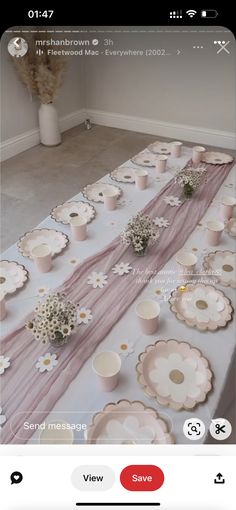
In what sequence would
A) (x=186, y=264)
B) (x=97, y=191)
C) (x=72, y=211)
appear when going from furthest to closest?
1. (x=97, y=191)
2. (x=72, y=211)
3. (x=186, y=264)

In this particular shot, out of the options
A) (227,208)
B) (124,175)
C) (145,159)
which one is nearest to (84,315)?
(227,208)

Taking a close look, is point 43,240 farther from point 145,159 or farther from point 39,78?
point 39,78

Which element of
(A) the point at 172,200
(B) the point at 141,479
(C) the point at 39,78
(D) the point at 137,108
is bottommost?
(B) the point at 141,479

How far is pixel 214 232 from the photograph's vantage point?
3.03 ft

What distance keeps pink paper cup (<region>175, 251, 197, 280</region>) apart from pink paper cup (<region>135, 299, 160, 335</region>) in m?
0.13

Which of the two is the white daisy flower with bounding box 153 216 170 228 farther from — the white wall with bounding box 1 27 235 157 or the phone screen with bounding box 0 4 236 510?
the white wall with bounding box 1 27 235 157

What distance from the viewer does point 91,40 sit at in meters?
0.59

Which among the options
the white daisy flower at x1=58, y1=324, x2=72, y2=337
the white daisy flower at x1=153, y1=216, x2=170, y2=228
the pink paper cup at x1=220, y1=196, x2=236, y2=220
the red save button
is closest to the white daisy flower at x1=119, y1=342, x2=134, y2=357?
the white daisy flower at x1=58, y1=324, x2=72, y2=337

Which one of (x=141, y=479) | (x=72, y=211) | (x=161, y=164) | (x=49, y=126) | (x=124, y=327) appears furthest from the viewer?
(x=49, y=126)

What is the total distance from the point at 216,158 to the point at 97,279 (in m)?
0.85

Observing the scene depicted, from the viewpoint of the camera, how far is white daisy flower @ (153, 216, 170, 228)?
1040 mm

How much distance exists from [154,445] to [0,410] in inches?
10.0
